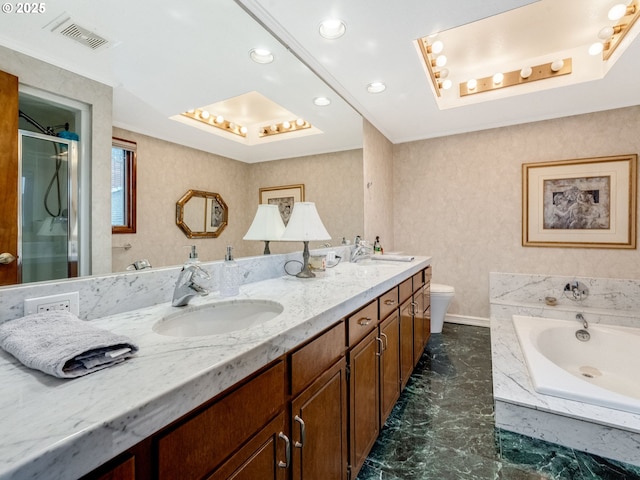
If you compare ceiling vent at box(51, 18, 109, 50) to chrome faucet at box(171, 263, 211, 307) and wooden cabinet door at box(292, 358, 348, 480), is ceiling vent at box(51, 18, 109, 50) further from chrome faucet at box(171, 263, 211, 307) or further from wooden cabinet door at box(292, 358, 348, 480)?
wooden cabinet door at box(292, 358, 348, 480)

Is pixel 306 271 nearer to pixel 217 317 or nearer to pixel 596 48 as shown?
pixel 217 317

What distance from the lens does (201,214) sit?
4.24ft

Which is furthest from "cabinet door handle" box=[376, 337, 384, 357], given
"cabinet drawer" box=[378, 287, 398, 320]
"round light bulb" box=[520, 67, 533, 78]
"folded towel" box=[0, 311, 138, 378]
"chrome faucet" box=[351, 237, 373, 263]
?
"round light bulb" box=[520, 67, 533, 78]

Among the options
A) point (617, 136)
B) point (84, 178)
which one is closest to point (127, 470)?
point (84, 178)

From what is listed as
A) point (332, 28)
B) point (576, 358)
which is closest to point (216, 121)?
point (332, 28)

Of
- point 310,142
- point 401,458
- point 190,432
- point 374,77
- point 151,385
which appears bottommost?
point 401,458

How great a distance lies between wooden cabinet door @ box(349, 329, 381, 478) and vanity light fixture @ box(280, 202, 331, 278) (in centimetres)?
54

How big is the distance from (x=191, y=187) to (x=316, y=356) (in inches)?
32.4

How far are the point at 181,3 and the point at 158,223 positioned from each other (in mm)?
993

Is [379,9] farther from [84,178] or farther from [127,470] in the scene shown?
[127,470]

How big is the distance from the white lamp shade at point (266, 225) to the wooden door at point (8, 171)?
2.78ft

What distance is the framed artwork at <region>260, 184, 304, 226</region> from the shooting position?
Answer: 1620 mm

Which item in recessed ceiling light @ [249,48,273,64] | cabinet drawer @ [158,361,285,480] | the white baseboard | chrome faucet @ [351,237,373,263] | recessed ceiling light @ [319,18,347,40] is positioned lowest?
the white baseboard

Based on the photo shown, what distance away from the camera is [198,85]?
1.37m
